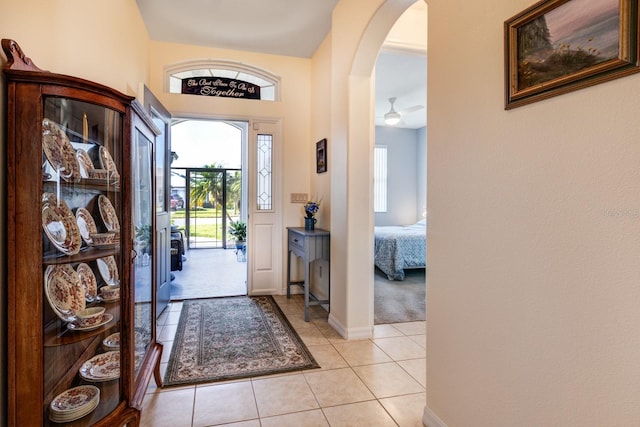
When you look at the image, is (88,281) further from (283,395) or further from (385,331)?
(385,331)

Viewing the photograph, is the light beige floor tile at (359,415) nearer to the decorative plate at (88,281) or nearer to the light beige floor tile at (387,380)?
the light beige floor tile at (387,380)

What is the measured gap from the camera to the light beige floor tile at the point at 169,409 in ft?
6.01

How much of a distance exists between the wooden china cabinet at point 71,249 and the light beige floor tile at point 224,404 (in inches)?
15.4

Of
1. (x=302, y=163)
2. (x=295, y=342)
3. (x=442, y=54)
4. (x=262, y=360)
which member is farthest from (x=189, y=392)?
(x=302, y=163)

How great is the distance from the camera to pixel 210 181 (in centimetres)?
911

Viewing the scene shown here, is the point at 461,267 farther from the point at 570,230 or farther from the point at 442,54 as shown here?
the point at 442,54

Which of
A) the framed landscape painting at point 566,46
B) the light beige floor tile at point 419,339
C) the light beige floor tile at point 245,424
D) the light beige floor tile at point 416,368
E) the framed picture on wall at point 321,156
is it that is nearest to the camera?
the framed landscape painting at point 566,46

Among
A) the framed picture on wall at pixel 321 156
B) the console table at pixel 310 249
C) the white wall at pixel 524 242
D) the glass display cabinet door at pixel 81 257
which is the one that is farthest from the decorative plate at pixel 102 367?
the framed picture on wall at pixel 321 156

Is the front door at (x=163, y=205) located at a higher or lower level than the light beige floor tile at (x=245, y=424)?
higher

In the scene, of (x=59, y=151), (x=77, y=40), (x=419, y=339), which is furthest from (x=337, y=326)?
(x=77, y=40)

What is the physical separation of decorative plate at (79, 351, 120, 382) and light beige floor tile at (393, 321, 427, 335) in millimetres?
2344

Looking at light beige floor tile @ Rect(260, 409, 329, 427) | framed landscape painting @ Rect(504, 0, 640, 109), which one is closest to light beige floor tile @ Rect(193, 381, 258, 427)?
light beige floor tile @ Rect(260, 409, 329, 427)

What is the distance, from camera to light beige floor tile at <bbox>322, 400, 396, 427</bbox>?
1.82 metres

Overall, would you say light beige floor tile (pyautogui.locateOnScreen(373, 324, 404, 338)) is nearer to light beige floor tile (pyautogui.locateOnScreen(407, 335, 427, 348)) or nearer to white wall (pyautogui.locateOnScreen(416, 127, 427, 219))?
light beige floor tile (pyautogui.locateOnScreen(407, 335, 427, 348))
